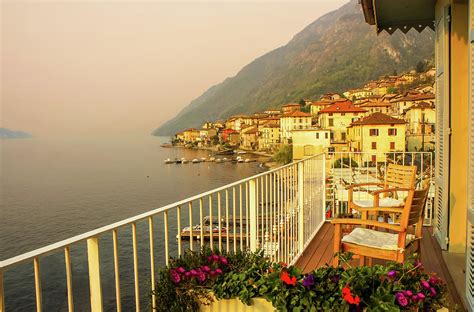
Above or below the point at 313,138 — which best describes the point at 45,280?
below

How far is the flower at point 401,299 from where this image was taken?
169cm

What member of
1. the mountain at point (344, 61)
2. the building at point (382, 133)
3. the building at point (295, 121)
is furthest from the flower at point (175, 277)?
the mountain at point (344, 61)

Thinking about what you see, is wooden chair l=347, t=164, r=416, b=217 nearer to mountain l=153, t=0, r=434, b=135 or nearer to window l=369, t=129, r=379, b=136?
window l=369, t=129, r=379, b=136

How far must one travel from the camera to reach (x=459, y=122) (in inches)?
152

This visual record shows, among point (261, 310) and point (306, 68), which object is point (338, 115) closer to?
point (261, 310)

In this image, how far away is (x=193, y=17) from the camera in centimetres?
9262

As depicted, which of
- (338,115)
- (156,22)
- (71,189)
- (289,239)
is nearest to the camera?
(289,239)

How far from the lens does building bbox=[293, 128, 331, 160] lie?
171 feet

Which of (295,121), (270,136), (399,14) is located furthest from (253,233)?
(270,136)

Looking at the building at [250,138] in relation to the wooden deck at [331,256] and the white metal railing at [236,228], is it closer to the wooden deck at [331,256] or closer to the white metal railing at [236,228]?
the wooden deck at [331,256]

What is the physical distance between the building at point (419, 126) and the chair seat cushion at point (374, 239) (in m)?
50.6

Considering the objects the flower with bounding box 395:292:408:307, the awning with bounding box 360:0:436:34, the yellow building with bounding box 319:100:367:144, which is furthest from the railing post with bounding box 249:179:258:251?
the yellow building with bounding box 319:100:367:144

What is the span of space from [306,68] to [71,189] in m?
126

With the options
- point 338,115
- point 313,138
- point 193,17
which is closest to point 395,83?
point 338,115
